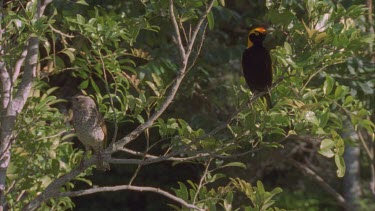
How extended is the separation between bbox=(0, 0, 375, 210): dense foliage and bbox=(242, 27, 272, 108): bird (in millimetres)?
208

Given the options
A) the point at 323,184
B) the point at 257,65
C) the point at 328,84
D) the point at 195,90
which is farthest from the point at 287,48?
the point at 323,184

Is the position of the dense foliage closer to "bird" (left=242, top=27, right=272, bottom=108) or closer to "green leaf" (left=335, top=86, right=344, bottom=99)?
"green leaf" (left=335, top=86, right=344, bottom=99)

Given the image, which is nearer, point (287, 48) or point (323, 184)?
point (287, 48)

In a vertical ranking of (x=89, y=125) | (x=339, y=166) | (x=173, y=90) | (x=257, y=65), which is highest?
(x=173, y=90)

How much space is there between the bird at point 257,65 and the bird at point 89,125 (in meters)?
1.02

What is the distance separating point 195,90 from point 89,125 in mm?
3072

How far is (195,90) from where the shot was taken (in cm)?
859

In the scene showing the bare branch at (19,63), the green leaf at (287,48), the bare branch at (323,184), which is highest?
the green leaf at (287,48)

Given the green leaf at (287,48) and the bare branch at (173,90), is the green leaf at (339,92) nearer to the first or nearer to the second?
the green leaf at (287,48)

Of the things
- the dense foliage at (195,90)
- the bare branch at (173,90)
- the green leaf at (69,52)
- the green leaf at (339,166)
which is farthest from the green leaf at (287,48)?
the green leaf at (69,52)

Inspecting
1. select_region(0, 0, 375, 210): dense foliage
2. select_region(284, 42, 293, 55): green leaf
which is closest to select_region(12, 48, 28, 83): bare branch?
select_region(0, 0, 375, 210): dense foliage

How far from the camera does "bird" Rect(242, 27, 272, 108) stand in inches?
209

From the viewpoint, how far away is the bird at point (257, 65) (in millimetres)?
5297

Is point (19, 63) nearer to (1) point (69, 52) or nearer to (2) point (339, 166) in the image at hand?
(1) point (69, 52)
